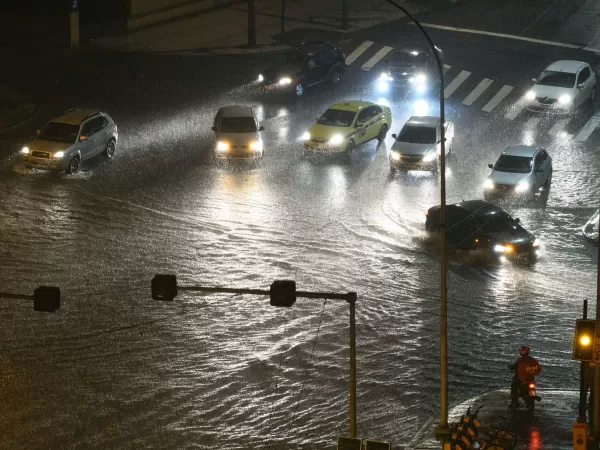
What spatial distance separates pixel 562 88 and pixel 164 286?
28.0 meters

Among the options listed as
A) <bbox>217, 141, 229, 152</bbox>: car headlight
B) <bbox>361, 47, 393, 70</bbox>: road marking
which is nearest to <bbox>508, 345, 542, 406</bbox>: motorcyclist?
<bbox>217, 141, 229, 152</bbox>: car headlight

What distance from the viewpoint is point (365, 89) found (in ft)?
156

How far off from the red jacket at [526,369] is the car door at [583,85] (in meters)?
23.6

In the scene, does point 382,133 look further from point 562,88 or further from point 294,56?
→ point 294,56

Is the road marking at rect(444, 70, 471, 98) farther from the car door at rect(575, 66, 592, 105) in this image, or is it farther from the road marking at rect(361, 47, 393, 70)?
the car door at rect(575, 66, 592, 105)

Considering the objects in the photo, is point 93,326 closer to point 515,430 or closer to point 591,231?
point 515,430

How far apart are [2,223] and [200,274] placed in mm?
6655

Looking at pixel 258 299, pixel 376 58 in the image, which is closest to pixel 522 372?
pixel 258 299

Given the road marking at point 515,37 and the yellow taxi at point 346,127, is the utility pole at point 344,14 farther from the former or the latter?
the yellow taxi at point 346,127

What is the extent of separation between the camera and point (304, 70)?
46.6 m

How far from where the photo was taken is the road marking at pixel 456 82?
47.4m

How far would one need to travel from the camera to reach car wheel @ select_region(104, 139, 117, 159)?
39.2m

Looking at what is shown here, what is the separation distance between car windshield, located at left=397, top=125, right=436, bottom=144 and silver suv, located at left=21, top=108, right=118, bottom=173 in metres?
9.78

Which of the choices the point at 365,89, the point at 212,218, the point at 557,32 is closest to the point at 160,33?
the point at 365,89
